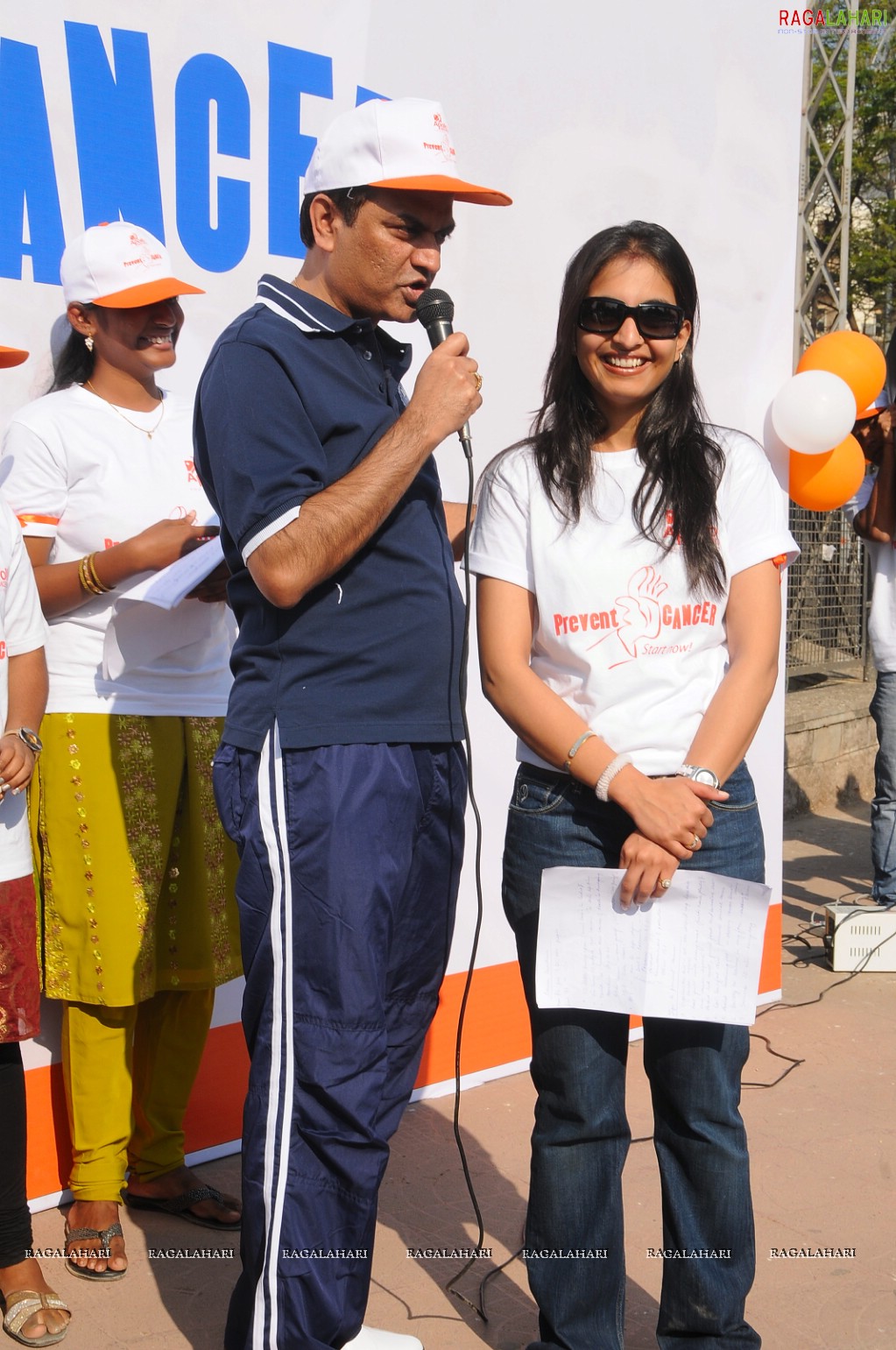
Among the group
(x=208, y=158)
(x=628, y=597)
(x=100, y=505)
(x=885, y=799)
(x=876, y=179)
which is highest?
(x=876, y=179)

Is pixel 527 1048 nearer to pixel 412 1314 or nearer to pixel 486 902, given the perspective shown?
pixel 486 902

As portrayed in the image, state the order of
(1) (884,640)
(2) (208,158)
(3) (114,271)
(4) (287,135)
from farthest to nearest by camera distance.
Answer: (1) (884,640) → (4) (287,135) → (2) (208,158) → (3) (114,271)

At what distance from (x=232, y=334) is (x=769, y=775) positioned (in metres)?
3.19

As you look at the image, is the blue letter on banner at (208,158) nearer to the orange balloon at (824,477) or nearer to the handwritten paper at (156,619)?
the handwritten paper at (156,619)

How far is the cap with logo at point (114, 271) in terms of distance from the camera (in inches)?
112

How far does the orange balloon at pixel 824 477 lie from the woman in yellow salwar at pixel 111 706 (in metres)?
1.81

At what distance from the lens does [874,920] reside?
5332 millimetres

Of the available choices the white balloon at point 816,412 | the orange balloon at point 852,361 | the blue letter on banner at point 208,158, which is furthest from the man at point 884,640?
the blue letter on banner at point 208,158

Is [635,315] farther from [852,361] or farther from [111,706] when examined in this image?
[852,361]

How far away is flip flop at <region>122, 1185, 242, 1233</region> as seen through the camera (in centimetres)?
310

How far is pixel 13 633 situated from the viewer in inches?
105

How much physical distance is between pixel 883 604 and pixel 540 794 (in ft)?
13.4

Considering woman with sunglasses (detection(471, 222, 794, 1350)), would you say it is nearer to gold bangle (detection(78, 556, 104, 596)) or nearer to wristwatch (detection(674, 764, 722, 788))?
wristwatch (detection(674, 764, 722, 788))

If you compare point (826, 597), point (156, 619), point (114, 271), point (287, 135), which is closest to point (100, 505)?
point (156, 619)
